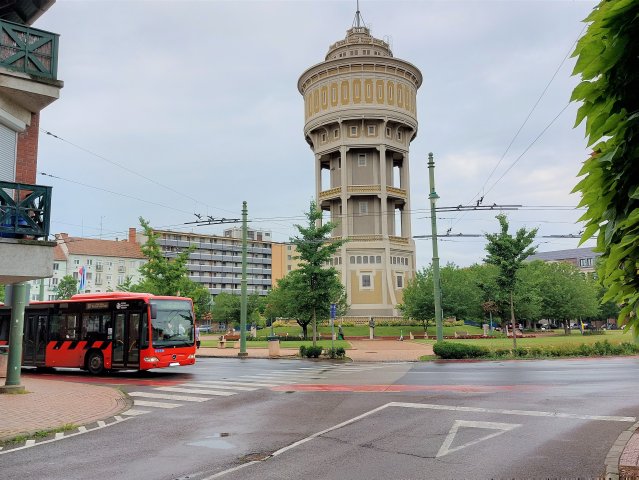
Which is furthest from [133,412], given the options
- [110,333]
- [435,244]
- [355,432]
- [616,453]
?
[435,244]

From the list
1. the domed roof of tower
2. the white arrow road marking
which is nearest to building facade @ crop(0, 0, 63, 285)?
the white arrow road marking

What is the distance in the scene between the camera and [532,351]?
27.2 meters

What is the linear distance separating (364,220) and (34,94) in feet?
172

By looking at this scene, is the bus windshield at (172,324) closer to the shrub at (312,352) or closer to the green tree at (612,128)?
the shrub at (312,352)

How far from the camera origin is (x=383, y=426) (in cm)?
964

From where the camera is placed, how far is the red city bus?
64.2 ft

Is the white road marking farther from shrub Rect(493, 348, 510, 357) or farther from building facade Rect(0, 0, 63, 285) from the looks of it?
shrub Rect(493, 348, 510, 357)

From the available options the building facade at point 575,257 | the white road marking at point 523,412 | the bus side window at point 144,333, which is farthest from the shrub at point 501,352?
the building facade at point 575,257

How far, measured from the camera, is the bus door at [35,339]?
22109 millimetres

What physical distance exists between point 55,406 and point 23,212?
496cm

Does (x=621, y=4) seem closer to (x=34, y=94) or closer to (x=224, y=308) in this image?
(x=34, y=94)

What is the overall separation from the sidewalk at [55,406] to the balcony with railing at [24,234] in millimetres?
2821

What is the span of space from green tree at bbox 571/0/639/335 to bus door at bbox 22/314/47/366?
76.0ft

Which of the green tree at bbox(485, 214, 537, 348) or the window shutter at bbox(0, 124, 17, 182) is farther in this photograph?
the green tree at bbox(485, 214, 537, 348)
